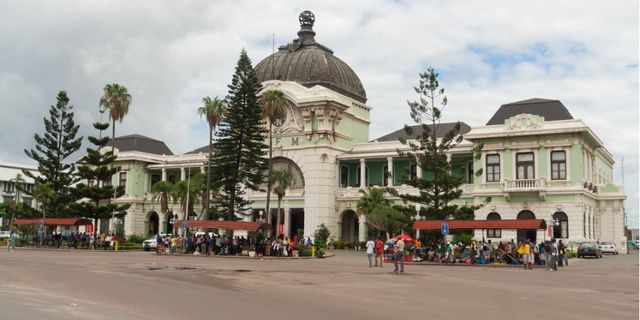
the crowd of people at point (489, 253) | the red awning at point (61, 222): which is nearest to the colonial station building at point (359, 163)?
the crowd of people at point (489, 253)

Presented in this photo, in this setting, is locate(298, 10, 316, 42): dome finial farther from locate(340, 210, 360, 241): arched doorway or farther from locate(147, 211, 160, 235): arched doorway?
locate(147, 211, 160, 235): arched doorway

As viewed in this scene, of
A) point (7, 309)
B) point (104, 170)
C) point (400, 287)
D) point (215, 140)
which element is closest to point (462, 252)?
point (400, 287)

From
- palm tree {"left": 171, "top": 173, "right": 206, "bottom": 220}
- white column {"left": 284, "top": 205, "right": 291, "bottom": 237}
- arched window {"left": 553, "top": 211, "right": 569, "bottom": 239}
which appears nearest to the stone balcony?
arched window {"left": 553, "top": 211, "right": 569, "bottom": 239}

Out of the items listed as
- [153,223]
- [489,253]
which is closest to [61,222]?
[153,223]

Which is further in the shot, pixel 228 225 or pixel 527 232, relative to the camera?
pixel 527 232

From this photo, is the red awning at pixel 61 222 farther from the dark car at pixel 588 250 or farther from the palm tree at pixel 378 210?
the dark car at pixel 588 250

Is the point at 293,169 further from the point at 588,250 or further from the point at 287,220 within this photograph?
the point at 588,250

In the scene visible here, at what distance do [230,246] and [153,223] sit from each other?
3091 cm

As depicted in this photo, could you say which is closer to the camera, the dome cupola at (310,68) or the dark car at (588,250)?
the dark car at (588,250)

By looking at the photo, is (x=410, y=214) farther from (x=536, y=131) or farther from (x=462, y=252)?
(x=536, y=131)

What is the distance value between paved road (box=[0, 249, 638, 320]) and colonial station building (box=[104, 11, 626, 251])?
24.4 m

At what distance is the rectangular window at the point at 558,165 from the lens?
1897 inches

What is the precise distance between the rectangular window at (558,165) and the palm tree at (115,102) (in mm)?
33914

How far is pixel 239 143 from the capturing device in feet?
163
